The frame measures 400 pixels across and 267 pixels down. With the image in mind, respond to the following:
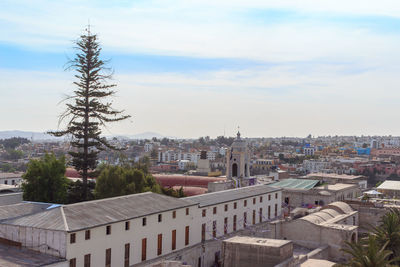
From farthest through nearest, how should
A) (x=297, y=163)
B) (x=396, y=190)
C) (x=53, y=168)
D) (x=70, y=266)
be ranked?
1. (x=297, y=163)
2. (x=396, y=190)
3. (x=53, y=168)
4. (x=70, y=266)

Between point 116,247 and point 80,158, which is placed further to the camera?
point 80,158

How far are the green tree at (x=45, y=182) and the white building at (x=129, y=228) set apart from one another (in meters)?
9.44

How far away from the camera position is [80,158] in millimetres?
37500

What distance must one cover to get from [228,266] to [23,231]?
10471 mm

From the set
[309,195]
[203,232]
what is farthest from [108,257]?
[309,195]

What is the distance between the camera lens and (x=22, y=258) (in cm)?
1959

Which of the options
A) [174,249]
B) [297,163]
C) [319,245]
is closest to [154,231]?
[174,249]

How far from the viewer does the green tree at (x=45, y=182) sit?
33688 mm

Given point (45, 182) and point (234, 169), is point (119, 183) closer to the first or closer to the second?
point (45, 182)

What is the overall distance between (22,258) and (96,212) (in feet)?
14.4

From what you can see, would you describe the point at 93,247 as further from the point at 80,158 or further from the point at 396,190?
the point at 396,190

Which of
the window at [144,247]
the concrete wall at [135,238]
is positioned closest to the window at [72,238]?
the concrete wall at [135,238]

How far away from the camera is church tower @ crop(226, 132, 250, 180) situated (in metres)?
45.7

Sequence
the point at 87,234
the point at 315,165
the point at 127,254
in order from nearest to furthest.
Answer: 1. the point at 87,234
2. the point at 127,254
3. the point at 315,165
